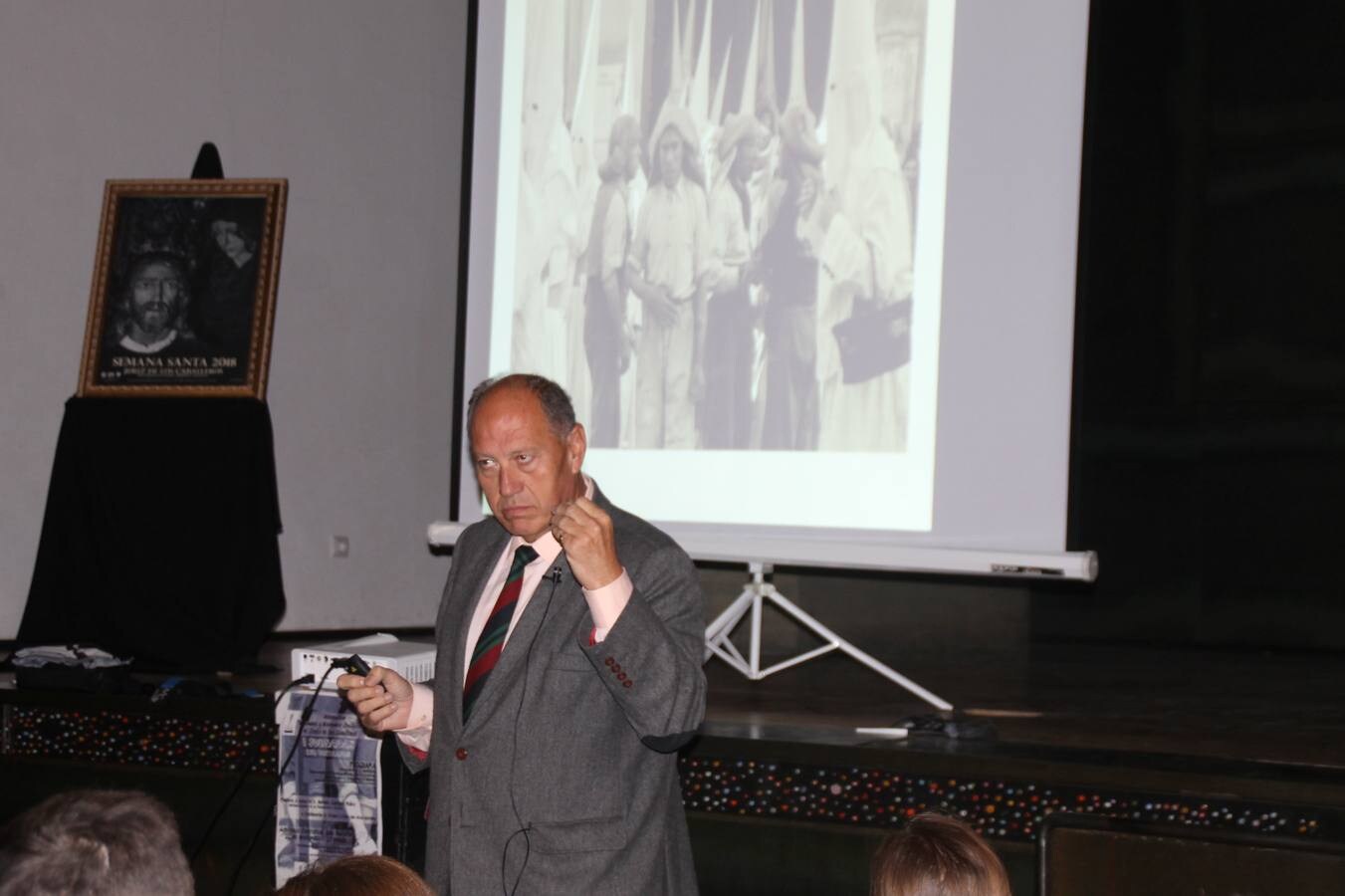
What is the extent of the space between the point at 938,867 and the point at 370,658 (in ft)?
6.18

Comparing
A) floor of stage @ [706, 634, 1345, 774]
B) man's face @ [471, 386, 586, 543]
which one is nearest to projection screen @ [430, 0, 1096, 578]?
floor of stage @ [706, 634, 1345, 774]

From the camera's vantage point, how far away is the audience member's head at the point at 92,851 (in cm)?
105

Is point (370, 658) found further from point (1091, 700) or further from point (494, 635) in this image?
point (1091, 700)

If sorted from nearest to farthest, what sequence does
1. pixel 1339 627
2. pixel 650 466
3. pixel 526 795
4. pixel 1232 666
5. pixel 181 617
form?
1. pixel 526 795
2. pixel 650 466
3. pixel 181 617
4. pixel 1232 666
5. pixel 1339 627

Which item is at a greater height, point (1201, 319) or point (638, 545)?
point (1201, 319)

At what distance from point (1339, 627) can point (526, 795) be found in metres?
5.39

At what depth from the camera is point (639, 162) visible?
390 centimetres

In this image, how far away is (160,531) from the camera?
4340mm

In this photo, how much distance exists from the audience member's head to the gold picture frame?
11.1 ft

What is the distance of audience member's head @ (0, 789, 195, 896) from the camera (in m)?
1.05

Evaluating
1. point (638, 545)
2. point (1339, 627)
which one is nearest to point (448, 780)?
point (638, 545)

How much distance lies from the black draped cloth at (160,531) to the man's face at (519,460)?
2489 mm

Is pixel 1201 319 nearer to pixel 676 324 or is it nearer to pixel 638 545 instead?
pixel 676 324

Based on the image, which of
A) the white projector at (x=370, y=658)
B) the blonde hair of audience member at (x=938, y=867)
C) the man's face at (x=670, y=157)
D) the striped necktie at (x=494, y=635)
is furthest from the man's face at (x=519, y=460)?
the man's face at (x=670, y=157)
